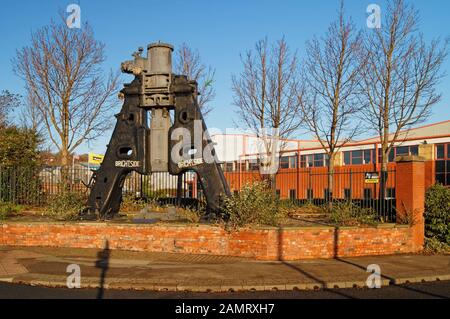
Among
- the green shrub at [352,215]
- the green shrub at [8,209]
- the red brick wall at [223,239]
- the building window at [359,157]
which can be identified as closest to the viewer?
the red brick wall at [223,239]

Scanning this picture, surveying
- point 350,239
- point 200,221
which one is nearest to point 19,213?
point 200,221

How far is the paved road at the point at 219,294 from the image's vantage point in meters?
7.80

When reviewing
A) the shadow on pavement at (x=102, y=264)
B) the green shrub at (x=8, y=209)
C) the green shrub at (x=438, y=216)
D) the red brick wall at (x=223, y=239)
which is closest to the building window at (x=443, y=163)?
the green shrub at (x=438, y=216)

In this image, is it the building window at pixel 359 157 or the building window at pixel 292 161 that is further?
the building window at pixel 292 161

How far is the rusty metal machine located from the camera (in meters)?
12.8

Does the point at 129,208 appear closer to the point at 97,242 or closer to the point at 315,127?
the point at 97,242

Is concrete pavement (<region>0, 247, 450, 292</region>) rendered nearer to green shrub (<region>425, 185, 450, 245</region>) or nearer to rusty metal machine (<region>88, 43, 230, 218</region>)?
green shrub (<region>425, 185, 450, 245</region>)

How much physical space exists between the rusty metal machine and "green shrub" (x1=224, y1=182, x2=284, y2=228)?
32.4 inches

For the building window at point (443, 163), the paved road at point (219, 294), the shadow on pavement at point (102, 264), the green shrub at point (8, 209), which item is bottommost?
the paved road at point (219, 294)

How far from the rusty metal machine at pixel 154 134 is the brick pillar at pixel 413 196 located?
210 inches

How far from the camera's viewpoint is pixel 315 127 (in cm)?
2000

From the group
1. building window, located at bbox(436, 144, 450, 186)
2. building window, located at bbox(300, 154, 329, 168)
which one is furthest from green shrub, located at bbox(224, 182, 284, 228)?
building window, located at bbox(300, 154, 329, 168)

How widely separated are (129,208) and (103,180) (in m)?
3.27

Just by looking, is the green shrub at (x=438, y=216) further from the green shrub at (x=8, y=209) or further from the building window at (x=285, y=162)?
the building window at (x=285, y=162)
